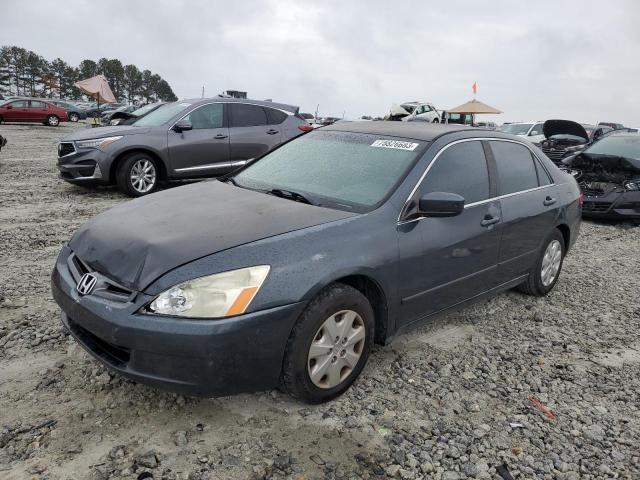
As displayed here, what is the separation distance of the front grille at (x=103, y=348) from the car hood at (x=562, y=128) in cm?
1241

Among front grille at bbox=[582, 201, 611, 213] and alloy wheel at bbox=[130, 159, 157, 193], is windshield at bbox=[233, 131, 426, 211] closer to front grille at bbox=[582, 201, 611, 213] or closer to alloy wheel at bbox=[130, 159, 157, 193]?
alloy wheel at bbox=[130, 159, 157, 193]

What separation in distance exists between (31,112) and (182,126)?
→ 26147mm

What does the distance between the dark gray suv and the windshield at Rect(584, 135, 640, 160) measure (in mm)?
5493

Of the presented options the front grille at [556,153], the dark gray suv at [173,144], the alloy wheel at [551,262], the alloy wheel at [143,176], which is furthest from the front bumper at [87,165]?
the front grille at [556,153]

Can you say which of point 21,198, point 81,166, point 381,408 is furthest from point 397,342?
point 21,198

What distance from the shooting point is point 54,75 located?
306 ft

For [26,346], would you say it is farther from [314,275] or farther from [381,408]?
[381,408]

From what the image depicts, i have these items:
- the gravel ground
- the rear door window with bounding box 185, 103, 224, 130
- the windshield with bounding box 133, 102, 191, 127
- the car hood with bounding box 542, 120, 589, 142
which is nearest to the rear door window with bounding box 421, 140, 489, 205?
the gravel ground

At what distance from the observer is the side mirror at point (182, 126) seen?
330 inches

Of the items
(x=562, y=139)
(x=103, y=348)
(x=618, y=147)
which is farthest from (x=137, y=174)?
(x=562, y=139)

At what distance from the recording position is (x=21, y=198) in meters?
8.02

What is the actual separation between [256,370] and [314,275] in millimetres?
538

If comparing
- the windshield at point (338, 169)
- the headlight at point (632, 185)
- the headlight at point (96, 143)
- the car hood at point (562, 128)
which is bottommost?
the headlight at point (632, 185)

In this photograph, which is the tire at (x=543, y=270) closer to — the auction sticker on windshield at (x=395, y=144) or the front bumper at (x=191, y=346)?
the auction sticker on windshield at (x=395, y=144)
